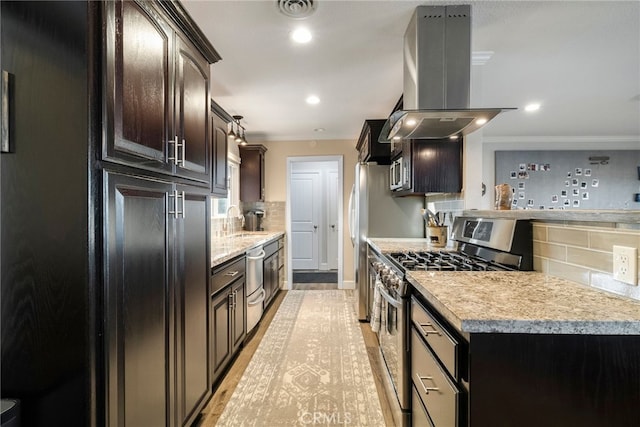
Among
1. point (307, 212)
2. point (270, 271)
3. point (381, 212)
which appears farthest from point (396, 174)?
point (307, 212)

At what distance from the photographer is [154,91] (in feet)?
4.08

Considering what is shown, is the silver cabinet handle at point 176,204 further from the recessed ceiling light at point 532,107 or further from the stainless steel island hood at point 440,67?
the recessed ceiling light at point 532,107

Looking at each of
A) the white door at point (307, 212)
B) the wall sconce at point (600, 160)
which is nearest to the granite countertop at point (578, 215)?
the white door at point (307, 212)

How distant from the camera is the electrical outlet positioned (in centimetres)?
98

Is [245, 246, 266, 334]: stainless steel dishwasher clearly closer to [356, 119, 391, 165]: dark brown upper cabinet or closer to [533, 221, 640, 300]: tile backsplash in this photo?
[356, 119, 391, 165]: dark brown upper cabinet

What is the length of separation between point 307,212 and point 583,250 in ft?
17.2

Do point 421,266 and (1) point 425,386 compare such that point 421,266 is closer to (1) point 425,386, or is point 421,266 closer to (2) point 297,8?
(1) point 425,386

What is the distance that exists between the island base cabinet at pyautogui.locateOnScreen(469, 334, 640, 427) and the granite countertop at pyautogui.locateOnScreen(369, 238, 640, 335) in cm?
3

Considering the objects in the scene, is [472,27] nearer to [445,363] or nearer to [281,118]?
[445,363]

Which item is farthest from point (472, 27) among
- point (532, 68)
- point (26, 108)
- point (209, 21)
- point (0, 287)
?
point (0, 287)

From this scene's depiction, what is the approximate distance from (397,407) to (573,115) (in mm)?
4481

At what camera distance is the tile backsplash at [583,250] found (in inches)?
40.9

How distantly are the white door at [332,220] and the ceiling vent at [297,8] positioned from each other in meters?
4.55

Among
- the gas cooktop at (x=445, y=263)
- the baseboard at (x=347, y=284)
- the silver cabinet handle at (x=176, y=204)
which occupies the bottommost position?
the baseboard at (x=347, y=284)
